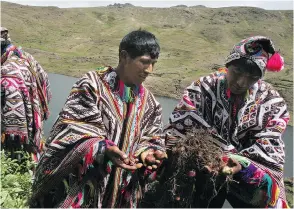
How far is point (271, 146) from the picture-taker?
263cm

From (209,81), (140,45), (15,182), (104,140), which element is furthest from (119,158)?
(15,182)

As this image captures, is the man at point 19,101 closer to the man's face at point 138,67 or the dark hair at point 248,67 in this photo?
the man's face at point 138,67

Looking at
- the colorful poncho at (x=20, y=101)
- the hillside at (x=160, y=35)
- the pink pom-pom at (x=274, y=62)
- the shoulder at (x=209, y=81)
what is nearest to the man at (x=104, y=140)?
the shoulder at (x=209, y=81)

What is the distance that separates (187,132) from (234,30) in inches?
3055

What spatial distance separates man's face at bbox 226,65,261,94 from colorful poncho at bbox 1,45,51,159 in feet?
7.68

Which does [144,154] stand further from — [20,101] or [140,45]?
[20,101]

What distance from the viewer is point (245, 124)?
273 cm

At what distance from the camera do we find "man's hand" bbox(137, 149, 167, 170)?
7.81 feet

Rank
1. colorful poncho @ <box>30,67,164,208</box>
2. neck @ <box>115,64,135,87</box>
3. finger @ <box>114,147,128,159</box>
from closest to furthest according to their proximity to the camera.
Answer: finger @ <box>114,147,128,159</box> → colorful poncho @ <box>30,67,164,208</box> → neck @ <box>115,64,135,87</box>

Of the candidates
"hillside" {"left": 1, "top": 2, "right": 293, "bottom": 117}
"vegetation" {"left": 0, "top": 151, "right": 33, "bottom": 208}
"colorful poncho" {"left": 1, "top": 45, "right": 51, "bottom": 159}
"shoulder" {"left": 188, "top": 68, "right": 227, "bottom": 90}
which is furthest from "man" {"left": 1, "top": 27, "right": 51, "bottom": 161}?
"hillside" {"left": 1, "top": 2, "right": 293, "bottom": 117}

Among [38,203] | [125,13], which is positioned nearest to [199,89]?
[38,203]

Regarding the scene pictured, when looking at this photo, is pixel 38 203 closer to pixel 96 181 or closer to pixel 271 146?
pixel 96 181

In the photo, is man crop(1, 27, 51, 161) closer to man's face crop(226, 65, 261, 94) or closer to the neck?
the neck

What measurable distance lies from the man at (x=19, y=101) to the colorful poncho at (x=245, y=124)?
200cm
